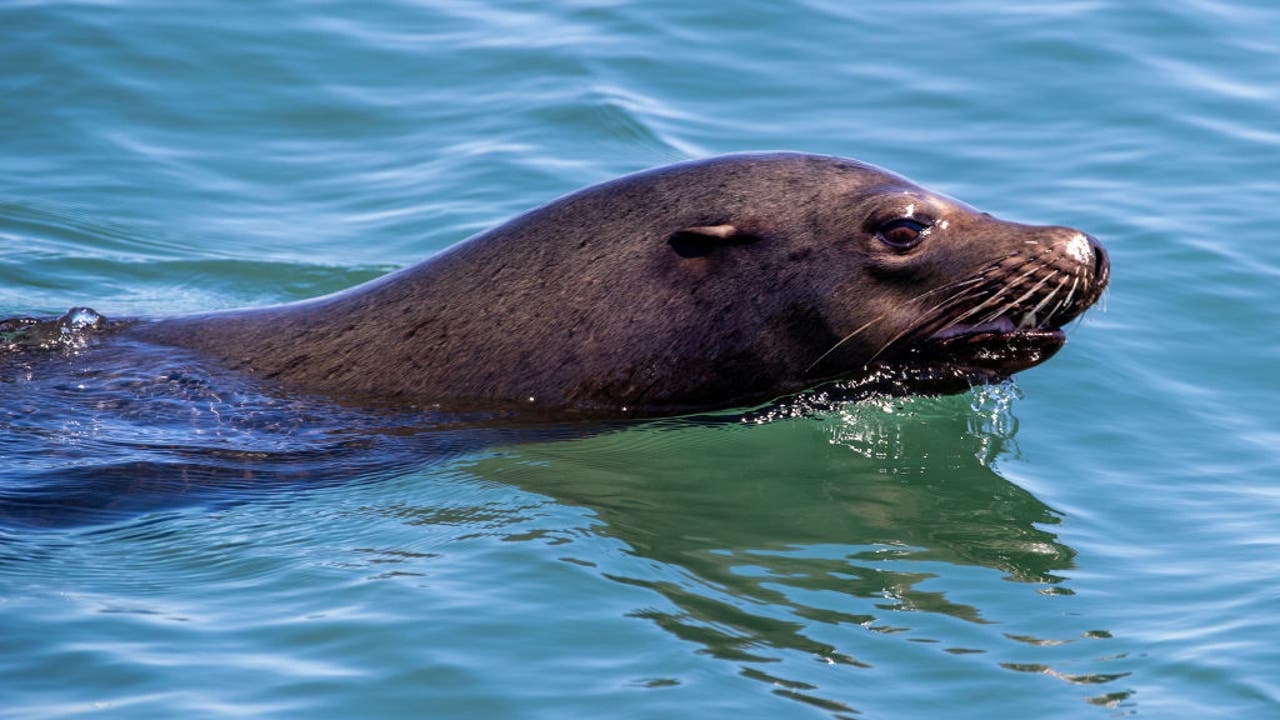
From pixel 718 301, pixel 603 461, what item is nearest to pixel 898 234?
pixel 718 301

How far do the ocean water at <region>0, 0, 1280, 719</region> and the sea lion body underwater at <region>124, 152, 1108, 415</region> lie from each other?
0.28 m

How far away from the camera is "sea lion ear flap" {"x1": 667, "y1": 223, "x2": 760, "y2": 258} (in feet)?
25.1

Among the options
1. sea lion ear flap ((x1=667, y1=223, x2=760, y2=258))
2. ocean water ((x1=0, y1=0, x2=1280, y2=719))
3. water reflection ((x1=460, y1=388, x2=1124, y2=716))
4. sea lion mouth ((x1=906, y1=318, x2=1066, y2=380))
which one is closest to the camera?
ocean water ((x1=0, y1=0, x2=1280, y2=719))

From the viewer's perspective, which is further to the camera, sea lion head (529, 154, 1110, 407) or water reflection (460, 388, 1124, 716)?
sea lion head (529, 154, 1110, 407)

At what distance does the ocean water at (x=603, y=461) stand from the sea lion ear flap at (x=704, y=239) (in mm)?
766

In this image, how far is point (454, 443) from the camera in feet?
24.8

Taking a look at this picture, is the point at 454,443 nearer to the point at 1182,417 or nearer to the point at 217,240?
the point at 1182,417

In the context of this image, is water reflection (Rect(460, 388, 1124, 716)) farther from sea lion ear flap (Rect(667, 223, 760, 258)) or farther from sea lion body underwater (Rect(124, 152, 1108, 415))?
sea lion ear flap (Rect(667, 223, 760, 258))

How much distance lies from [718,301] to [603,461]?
834 mm

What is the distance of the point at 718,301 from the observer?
7.64 meters

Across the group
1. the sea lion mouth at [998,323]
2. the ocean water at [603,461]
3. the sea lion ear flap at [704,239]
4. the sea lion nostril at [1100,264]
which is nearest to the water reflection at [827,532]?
the ocean water at [603,461]

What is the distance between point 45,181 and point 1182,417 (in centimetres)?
772

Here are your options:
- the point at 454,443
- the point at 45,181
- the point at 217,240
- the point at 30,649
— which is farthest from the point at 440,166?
the point at 30,649

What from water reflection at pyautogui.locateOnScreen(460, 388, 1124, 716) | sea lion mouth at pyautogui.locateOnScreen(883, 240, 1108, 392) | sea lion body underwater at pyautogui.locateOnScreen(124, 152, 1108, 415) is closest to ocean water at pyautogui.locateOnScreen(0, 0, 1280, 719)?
water reflection at pyautogui.locateOnScreen(460, 388, 1124, 716)
